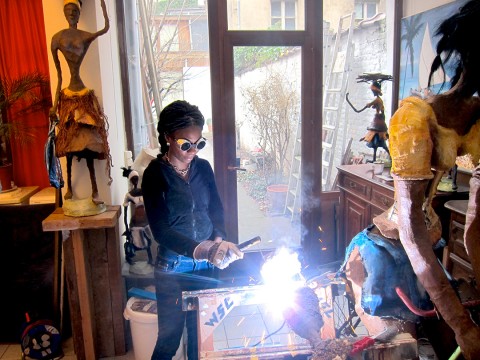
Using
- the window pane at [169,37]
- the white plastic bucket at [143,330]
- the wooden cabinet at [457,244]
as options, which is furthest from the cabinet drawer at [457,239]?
the window pane at [169,37]

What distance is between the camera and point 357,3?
146 inches

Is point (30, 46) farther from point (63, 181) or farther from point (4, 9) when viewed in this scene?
point (63, 181)

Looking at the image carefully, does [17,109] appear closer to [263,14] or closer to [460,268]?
[263,14]

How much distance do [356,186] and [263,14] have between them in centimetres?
162

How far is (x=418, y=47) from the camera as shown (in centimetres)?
330

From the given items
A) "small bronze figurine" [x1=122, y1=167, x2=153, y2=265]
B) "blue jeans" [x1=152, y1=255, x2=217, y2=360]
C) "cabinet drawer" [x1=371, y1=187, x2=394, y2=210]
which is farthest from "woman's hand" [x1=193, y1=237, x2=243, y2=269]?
"cabinet drawer" [x1=371, y1=187, x2=394, y2=210]

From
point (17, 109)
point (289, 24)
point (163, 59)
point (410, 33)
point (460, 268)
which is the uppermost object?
point (289, 24)

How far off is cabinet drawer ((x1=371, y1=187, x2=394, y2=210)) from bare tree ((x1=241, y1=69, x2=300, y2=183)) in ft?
2.97

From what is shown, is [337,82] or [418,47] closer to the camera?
[418,47]

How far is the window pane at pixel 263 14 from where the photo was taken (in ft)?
11.2

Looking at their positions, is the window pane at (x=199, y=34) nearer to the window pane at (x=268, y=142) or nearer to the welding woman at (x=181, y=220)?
the window pane at (x=268, y=142)

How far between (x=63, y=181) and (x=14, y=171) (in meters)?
1.02

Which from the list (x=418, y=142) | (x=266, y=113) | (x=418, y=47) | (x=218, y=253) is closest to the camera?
(x=418, y=142)

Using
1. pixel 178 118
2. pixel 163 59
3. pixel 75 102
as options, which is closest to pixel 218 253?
pixel 178 118
